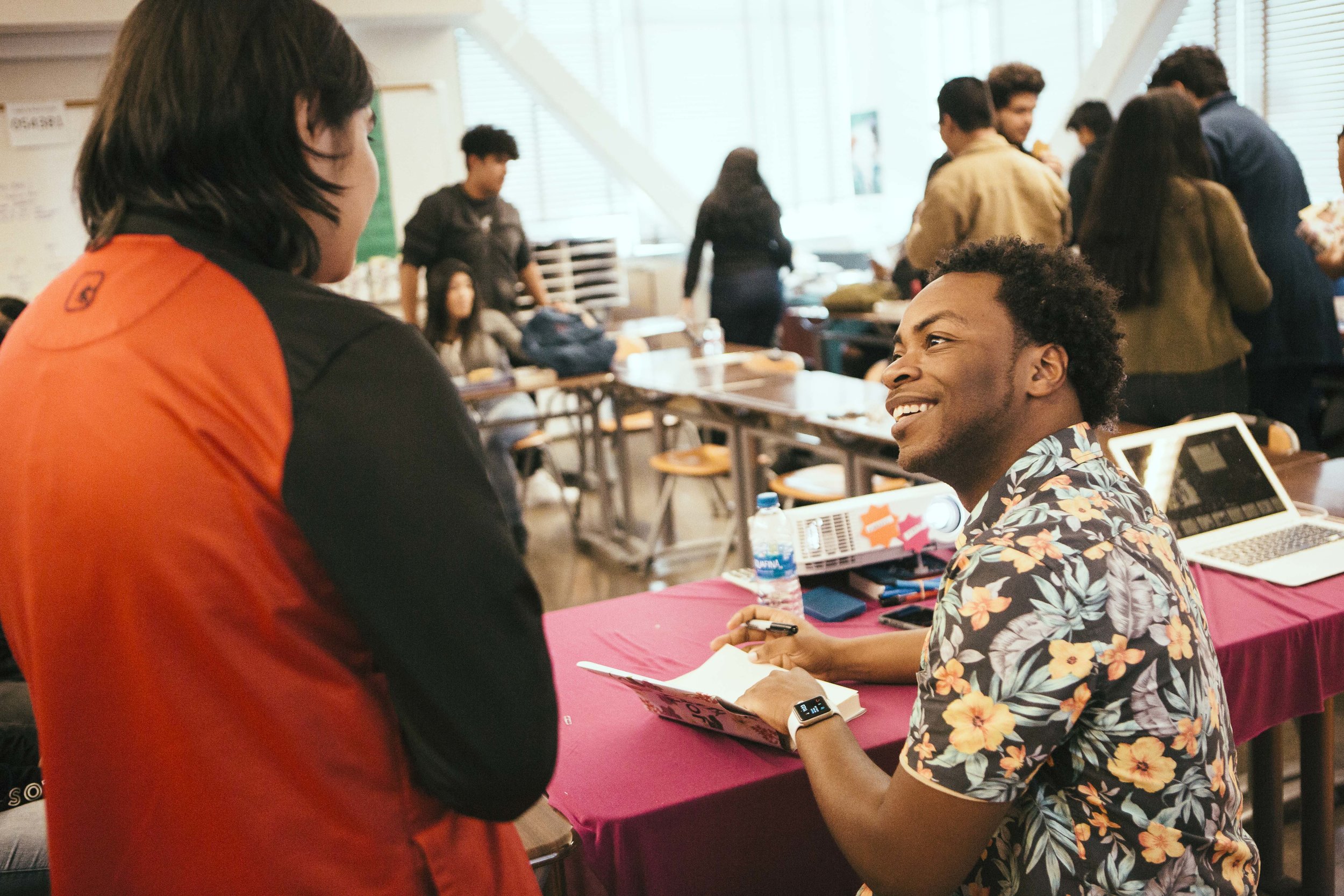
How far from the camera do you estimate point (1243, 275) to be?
9.93ft

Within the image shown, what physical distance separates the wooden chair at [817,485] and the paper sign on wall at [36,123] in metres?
4.63

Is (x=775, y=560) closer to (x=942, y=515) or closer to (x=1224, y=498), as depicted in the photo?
(x=942, y=515)

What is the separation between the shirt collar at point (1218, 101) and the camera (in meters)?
3.82

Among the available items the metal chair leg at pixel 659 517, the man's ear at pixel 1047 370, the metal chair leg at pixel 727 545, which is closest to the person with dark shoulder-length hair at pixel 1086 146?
the metal chair leg at pixel 727 545

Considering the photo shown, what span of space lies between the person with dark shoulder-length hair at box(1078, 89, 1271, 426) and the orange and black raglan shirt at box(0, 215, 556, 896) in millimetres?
2686

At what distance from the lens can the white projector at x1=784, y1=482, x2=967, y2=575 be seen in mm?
1930

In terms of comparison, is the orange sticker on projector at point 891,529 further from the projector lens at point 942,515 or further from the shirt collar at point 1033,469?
the shirt collar at point 1033,469

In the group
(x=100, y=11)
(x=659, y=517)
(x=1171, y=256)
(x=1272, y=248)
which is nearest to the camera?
(x=1171, y=256)

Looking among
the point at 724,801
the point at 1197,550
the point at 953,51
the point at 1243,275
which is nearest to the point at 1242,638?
the point at 1197,550

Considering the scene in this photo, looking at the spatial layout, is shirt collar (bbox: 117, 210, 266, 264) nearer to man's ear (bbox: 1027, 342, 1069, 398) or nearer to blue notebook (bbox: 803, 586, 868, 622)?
man's ear (bbox: 1027, 342, 1069, 398)

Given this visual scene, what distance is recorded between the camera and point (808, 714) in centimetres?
125

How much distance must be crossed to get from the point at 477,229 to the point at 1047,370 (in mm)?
3990

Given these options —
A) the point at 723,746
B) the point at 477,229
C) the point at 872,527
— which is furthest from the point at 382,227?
the point at 723,746

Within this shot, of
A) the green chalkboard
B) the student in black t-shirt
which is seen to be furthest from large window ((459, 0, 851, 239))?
the student in black t-shirt
